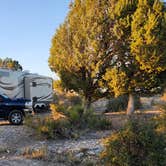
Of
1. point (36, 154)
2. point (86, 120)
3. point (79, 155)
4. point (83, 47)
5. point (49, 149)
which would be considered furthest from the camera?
point (83, 47)

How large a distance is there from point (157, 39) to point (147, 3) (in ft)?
6.75

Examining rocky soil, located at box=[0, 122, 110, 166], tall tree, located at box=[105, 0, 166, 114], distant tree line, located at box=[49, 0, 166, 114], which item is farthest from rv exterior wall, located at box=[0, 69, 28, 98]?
rocky soil, located at box=[0, 122, 110, 166]

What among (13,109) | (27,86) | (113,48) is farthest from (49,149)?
(27,86)

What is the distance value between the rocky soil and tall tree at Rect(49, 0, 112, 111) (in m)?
5.93

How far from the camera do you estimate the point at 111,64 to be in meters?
18.3

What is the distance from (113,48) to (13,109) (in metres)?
5.70

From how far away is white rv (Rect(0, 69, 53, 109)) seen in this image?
61.1 feet

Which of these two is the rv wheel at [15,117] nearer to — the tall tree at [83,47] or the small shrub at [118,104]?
the tall tree at [83,47]

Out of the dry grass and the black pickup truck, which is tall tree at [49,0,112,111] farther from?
the dry grass

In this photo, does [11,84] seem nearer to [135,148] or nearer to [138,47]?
[138,47]

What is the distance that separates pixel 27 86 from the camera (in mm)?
20906

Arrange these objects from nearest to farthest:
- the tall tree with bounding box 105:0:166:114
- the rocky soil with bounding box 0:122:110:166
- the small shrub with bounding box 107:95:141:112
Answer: the rocky soil with bounding box 0:122:110:166, the tall tree with bounding box 105:0:166:114, the small shrub with bounding box 107:95:141:112

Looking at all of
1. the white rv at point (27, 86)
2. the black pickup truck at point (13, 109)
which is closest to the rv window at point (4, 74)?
the white rv at point (27, 86)

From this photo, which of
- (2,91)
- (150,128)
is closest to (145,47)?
(2,91)
